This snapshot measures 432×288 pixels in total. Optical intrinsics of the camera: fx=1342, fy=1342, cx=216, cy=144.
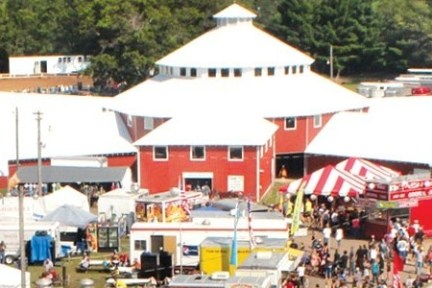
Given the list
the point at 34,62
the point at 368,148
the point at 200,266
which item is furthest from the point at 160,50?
the point at 200,266

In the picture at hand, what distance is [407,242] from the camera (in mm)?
42906

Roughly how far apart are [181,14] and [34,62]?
588 inches

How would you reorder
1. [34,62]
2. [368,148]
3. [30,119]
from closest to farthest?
[368,148] → [30,119] → [34,62]

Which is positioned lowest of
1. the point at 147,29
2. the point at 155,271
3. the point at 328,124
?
the point at 155,271

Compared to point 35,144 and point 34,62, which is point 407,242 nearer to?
point 35,144

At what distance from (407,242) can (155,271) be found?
28.0 feet

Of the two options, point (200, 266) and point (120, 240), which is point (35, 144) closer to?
point (120, 240)

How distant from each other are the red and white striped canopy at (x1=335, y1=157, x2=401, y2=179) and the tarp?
10396 millimetres

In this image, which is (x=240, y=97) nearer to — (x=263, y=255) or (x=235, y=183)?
(x=235, y=183)

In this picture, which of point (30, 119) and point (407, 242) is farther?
point (30, 119)

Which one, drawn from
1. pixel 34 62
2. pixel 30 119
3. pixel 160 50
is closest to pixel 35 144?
pixel 30 119

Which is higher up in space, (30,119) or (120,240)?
(30,119)

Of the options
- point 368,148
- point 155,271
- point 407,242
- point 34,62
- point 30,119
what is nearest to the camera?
point 155,271

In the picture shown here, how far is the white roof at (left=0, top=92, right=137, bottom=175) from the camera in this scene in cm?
5644
